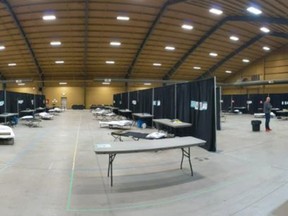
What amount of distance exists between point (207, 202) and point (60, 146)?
5.79 m

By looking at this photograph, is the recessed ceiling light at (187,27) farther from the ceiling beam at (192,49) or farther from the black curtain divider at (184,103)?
the black curtain divider at (184,103)

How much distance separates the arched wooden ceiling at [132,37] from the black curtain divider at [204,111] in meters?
9.25

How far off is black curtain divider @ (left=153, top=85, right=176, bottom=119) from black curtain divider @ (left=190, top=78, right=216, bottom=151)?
2.15m

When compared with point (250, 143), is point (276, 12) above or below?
above

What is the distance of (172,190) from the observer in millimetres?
4219

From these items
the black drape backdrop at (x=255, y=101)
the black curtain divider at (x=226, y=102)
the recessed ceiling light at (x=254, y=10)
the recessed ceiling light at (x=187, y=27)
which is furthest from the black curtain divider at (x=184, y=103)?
the black curtain divider at (x=226, y=102)

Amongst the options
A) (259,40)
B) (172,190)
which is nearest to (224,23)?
(259,40)

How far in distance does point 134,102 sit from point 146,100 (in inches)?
128

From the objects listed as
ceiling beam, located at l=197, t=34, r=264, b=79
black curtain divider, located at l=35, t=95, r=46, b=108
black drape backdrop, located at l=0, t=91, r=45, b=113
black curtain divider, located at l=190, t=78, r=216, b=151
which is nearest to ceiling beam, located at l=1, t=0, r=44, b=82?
black curtain divider, located at l=35, t=95, r=46, b=108

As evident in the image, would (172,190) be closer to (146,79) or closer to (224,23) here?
(224,23)

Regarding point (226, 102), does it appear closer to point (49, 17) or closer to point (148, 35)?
point (148, 35)

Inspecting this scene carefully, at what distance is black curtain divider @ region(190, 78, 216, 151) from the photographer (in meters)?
7.37

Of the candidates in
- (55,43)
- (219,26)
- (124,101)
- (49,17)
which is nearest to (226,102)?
(219,26)

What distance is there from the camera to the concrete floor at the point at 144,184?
3.50 meters
